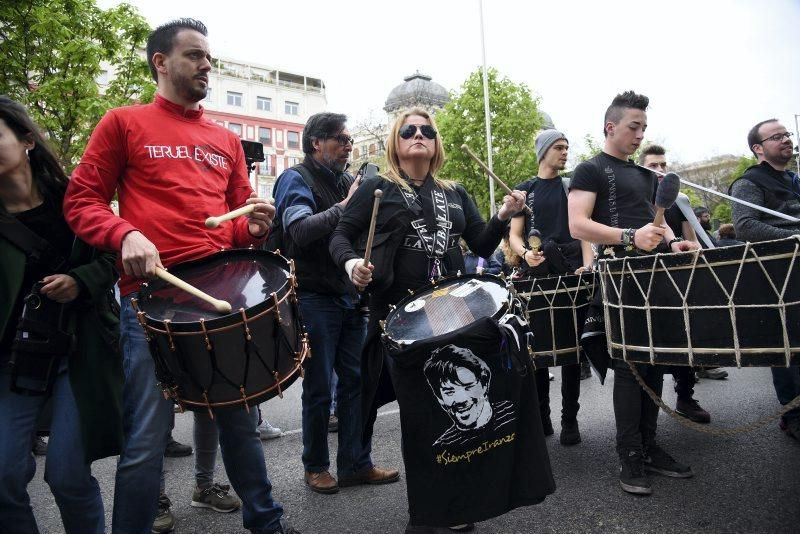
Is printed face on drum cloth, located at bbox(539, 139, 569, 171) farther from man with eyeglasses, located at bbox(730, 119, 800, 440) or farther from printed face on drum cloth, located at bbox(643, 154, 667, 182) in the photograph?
printed face on drum cloth, located at bbox(643, 154, 667, 182)

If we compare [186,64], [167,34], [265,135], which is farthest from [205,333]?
[265,135]

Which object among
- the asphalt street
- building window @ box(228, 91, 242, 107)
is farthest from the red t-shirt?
building window @ box(228, 91, 242, 107)

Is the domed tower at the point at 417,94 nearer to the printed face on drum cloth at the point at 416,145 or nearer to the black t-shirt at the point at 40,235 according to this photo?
the printed face on drum cloth at the point at 416,145

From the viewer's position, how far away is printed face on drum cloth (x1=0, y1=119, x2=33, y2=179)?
236 cm

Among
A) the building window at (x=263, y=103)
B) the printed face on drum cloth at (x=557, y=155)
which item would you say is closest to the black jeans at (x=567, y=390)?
the printed face on drum cloth at (x=557, y=155)

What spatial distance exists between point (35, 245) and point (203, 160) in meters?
0.79

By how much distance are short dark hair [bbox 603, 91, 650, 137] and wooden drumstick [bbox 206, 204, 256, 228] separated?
7.95 ft

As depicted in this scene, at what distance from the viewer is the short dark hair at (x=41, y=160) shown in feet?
8.12

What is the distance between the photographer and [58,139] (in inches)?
464

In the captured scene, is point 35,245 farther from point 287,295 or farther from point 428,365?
point 428,365

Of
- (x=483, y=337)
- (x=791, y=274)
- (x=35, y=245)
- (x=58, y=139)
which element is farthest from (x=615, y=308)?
(x=58, y=139)

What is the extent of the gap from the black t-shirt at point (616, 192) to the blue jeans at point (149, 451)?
243 centimetres

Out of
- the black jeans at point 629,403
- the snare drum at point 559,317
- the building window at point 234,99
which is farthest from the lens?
the building window at point 234,99

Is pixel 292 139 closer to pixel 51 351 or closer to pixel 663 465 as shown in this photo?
pixel 663 465
